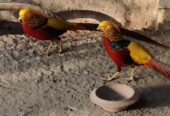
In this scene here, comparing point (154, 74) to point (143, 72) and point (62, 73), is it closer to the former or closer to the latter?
point (143, 72)

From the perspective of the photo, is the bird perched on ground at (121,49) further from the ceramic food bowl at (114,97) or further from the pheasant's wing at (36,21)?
the pheasant's wing at (36,21)

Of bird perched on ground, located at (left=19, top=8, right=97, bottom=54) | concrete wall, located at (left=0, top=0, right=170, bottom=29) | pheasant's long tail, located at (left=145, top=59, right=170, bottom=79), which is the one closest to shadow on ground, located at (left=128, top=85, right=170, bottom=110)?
pheasant's long tail, located at (left=145, top=59, right=170, bottom=79)

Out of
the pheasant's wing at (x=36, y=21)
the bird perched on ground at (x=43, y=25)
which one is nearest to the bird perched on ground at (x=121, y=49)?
the bird perched on ground at (x=43, y=25)

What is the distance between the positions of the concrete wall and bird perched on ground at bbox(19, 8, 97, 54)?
3.10 feet

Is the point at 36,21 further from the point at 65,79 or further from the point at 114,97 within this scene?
the point at 114,97

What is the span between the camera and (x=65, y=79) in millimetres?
4391

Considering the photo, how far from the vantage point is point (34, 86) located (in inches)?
170

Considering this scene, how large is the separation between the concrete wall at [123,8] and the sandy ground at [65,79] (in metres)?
0.32

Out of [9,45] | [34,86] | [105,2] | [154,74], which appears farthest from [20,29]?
[154,74]

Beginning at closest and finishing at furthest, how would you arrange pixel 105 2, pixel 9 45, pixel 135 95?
pixel 135 95
pixel 9 45
pixel 105 2

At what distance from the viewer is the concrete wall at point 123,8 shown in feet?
17.7

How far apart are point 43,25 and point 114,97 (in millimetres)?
1081

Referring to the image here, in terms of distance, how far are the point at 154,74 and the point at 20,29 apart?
6.51ft

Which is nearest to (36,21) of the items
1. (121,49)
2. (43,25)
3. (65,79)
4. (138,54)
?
(43,25)
